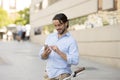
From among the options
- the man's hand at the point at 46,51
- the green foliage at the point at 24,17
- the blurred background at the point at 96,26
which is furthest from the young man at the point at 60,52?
the green foliage at the point at 24,17

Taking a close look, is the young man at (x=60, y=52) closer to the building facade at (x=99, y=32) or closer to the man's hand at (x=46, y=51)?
the man's hand at (x=46, y=51)

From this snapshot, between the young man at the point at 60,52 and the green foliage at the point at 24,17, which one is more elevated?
the green foliage at the point at 24,17

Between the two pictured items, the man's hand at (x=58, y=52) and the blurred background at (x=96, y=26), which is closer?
the man's hand at (x=58, y=52)

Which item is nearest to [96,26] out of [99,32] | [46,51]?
[99,32]

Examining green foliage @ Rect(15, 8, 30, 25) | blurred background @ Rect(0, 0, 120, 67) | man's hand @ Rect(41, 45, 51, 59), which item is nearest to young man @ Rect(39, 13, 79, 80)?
man's hand @ Rect(41, 45, 51, 59)

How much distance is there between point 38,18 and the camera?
4438cm

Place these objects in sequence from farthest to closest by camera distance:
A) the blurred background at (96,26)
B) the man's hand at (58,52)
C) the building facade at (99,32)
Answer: the blurred background at (96,26) < the building facade at (99,32) < the man's hand at (58,52)

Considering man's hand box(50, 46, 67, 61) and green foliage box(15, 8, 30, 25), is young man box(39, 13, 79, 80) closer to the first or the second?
man's hand box(50, 46, 67, 61)

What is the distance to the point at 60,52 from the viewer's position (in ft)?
14.1

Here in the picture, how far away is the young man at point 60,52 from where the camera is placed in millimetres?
4324

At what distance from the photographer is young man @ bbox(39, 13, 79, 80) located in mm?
4324

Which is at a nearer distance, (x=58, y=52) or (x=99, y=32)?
(x=58, y=52)

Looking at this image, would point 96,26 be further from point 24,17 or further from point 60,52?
point 24,17

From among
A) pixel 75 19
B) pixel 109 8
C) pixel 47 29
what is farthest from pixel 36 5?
pixel 109 8
